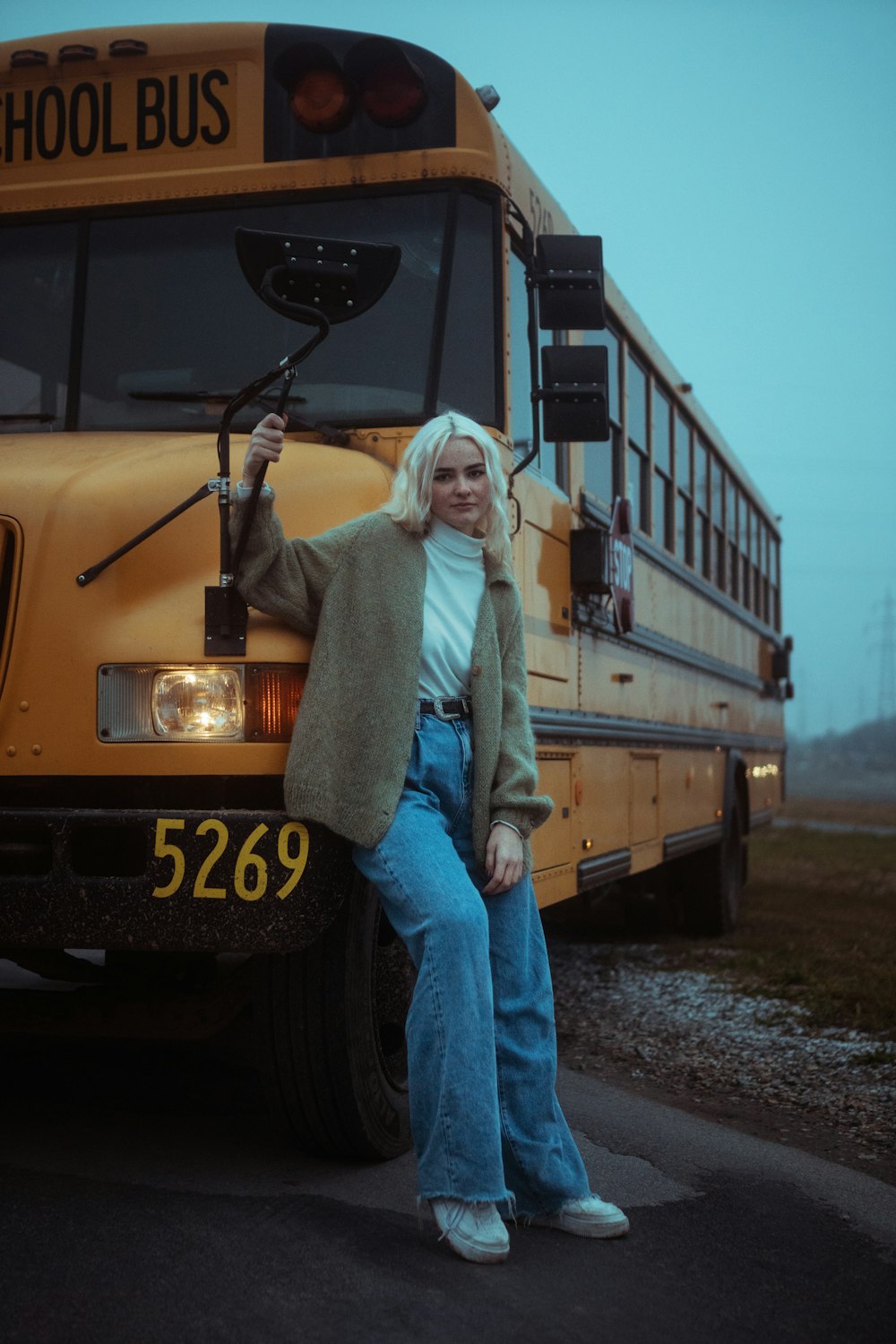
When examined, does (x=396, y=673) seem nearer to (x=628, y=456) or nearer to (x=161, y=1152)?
(x=161, y=1152)

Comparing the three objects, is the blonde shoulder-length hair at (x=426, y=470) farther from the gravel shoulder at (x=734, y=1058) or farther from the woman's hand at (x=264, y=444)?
the gravel shoulder at (x=734, y=1058)

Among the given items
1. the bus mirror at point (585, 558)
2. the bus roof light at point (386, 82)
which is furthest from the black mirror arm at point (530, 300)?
the bus mirror at point (585, 558)

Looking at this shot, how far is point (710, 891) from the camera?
333 inches

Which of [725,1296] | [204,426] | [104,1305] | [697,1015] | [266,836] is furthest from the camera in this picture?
[697,1015]

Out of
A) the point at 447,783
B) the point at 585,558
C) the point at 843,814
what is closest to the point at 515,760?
the point at 447,783

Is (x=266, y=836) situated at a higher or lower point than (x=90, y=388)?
lower

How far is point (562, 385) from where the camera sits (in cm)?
400

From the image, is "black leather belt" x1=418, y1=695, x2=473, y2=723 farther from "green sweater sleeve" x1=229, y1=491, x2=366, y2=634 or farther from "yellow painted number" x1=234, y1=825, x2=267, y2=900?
"yellow painted number" x1=234, y1=825, x2=267, y2=900

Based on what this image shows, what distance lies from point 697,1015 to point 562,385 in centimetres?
290

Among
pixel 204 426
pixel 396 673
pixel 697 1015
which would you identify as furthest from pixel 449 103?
pixel 697 1015

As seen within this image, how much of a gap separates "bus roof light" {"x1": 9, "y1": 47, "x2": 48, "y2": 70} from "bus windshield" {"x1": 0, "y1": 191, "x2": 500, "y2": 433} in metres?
0.43

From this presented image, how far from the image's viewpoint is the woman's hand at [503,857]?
10.2 feet

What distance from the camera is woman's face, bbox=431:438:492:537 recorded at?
3.24m

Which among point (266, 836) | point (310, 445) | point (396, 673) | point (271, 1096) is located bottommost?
point (271, 1096)
